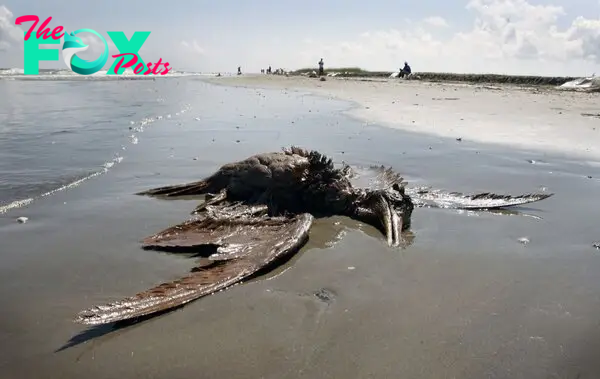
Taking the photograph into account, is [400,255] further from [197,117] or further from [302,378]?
[197,117]

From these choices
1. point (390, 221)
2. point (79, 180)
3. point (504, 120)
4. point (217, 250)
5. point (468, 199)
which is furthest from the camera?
point (504, 120)

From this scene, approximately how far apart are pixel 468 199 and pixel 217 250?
285cm

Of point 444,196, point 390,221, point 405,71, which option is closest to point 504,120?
point 444,196

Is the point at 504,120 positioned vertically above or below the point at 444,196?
above

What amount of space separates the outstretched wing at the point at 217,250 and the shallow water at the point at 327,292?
0.09 meters

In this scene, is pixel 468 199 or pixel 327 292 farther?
pixel 468 199

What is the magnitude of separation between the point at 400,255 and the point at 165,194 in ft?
9.21

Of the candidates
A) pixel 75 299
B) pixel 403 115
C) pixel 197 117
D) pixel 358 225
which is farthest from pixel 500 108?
pixel 75 299

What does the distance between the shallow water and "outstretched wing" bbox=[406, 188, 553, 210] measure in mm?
170

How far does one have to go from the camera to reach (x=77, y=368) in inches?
89.4

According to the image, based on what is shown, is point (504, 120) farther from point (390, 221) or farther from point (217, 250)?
point (217, 250)

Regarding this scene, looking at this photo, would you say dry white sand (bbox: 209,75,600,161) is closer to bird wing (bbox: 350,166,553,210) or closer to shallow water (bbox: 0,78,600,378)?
shallow water (bbox: 0,78,600,378)

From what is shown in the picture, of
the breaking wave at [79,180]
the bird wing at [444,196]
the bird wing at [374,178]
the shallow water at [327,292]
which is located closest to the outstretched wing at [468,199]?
the bird wing at [444,196]

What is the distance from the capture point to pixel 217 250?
3619 mm
